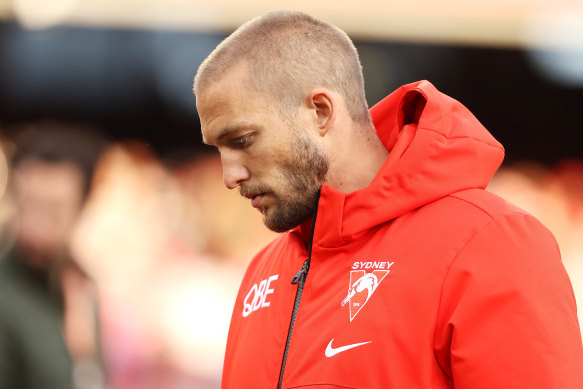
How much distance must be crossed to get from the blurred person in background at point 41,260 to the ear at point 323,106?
1221 mm

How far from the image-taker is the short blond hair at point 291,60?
1.72 m

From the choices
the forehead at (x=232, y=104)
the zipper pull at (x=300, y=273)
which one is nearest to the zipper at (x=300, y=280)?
the zipper pull at (x=300, y=273)

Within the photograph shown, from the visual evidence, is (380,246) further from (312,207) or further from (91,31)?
(91,31)

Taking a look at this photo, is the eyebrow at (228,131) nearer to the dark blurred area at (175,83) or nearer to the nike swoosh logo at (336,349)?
the nike swoosh logo at (336,349)

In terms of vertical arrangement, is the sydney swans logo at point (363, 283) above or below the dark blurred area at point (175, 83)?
below

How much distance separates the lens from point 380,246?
5.03ft

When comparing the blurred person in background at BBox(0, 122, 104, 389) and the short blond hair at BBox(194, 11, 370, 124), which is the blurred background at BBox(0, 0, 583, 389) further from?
the short blond hair at BBox(194, 11, 370, 124)

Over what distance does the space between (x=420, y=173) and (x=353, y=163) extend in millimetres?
213

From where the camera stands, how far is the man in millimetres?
1325

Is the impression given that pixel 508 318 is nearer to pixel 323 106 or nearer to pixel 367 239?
pixel 367 239

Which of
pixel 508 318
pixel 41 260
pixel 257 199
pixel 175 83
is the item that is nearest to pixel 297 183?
pixel 257 199

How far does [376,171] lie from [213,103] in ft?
1.36

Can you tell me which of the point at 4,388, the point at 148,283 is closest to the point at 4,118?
the point at 148,283

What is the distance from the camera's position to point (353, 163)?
5.62ft
